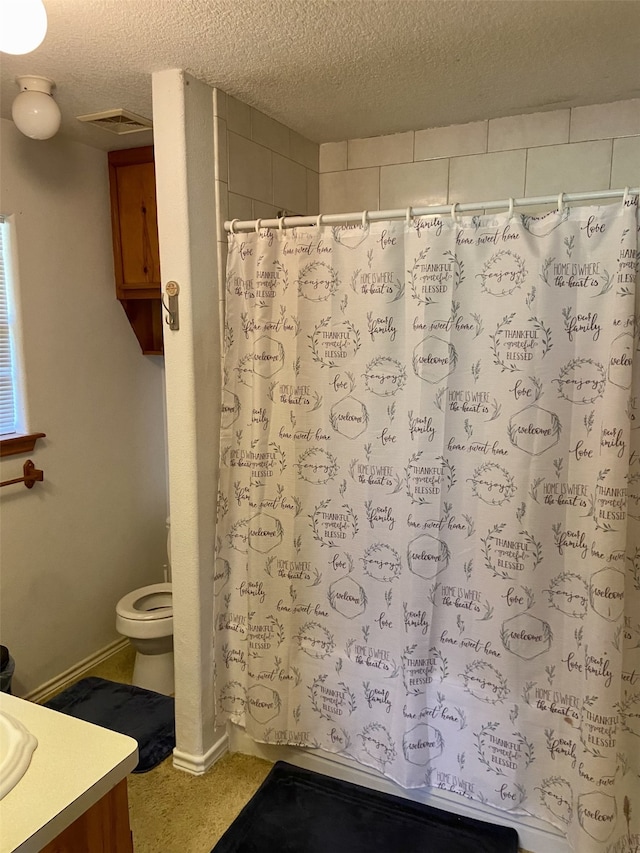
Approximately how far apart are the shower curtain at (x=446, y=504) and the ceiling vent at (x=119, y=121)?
2.18 ft

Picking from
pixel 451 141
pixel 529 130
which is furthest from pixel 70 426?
pixel 529 130

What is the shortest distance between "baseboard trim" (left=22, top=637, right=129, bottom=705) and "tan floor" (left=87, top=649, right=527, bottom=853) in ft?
2.17

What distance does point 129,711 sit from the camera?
2.42 m

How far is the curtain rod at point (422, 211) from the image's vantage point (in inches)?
60.3

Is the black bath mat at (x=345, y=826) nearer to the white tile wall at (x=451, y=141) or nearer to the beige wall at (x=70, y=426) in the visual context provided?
the beige wall at (x=70, y=426)

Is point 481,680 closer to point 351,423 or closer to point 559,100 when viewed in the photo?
point 351,423

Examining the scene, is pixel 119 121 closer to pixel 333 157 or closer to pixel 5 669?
pixel 333 157

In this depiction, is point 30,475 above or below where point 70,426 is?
below

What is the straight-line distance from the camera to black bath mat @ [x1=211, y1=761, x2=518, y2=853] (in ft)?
5.94

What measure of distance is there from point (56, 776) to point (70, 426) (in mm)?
1816

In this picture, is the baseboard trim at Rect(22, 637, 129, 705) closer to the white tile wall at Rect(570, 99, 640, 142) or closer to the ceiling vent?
the ceiling vent

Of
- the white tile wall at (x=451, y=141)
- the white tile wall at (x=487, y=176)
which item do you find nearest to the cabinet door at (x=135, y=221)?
the white tile wall at (x=451, y=141)

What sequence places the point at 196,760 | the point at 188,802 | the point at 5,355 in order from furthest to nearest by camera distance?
the point at 5,355, the point at 196,760, the point at 188,802

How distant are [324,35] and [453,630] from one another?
1.61m
